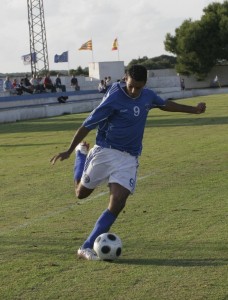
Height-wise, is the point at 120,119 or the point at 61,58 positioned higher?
the point at 120,119

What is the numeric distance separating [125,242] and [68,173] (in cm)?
643

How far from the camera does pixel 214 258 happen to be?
7176mm

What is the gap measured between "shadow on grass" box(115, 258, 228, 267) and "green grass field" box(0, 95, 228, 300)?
1 cm

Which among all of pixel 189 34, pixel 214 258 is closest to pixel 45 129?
pixel 214 258

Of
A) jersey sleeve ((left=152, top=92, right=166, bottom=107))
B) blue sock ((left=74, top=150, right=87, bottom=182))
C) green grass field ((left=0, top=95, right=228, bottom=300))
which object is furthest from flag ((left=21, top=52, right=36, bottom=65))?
jersey sleeve ((left=152, top=92, right=166, bottom=107))

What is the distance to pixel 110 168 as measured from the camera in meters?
→ 7.54

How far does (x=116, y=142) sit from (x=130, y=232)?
147 centimetres

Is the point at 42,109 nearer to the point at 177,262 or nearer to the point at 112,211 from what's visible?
the point at 112,211

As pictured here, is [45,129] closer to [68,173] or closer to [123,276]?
[68,173]

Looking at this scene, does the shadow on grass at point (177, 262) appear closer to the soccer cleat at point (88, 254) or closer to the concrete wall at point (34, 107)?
the soccer cleat at point (88, 254)

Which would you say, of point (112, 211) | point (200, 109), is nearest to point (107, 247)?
point (112, 211)

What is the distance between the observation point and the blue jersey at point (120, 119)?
290 inches

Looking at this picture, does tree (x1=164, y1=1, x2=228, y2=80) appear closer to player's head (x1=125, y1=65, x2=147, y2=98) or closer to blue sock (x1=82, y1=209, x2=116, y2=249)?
player's head (x1=125, y1=65, x2=147, y2=98)

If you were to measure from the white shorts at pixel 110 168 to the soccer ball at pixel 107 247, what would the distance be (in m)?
0.59
